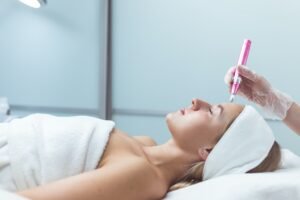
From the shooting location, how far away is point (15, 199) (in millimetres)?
771

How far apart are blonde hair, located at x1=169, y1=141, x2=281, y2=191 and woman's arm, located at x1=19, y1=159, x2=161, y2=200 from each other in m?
0.16

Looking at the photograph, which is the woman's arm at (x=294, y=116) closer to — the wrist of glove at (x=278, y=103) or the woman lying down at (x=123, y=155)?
the wrist of glove at (x=278, y=103)

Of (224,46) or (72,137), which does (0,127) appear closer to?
(72,137)

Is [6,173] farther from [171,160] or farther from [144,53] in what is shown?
[144,53]

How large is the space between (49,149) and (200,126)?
0.46 metres

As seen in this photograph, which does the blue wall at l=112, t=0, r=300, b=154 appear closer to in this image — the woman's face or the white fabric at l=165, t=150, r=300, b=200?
the woman's face

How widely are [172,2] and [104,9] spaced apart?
1.29 feet

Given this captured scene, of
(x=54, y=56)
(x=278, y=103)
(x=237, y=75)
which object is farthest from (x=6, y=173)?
(x=54, y=56)

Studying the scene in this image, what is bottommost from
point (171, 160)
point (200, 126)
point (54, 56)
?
point (171, 160)

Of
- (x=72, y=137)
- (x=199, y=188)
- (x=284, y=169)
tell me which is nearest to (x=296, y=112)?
(x=284, y=169)

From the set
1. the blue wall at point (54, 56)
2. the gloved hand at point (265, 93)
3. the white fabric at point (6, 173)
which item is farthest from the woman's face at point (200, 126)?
the blue wall at point (54, 56)

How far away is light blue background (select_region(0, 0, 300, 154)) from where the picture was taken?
1.79 m

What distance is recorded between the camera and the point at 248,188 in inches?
37.9

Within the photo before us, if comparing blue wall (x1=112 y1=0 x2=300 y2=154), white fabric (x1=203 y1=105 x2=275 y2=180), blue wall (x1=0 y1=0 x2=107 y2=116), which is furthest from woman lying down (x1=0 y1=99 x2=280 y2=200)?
blue wall (x1=0 y1=0 x2=107 y2=116)
